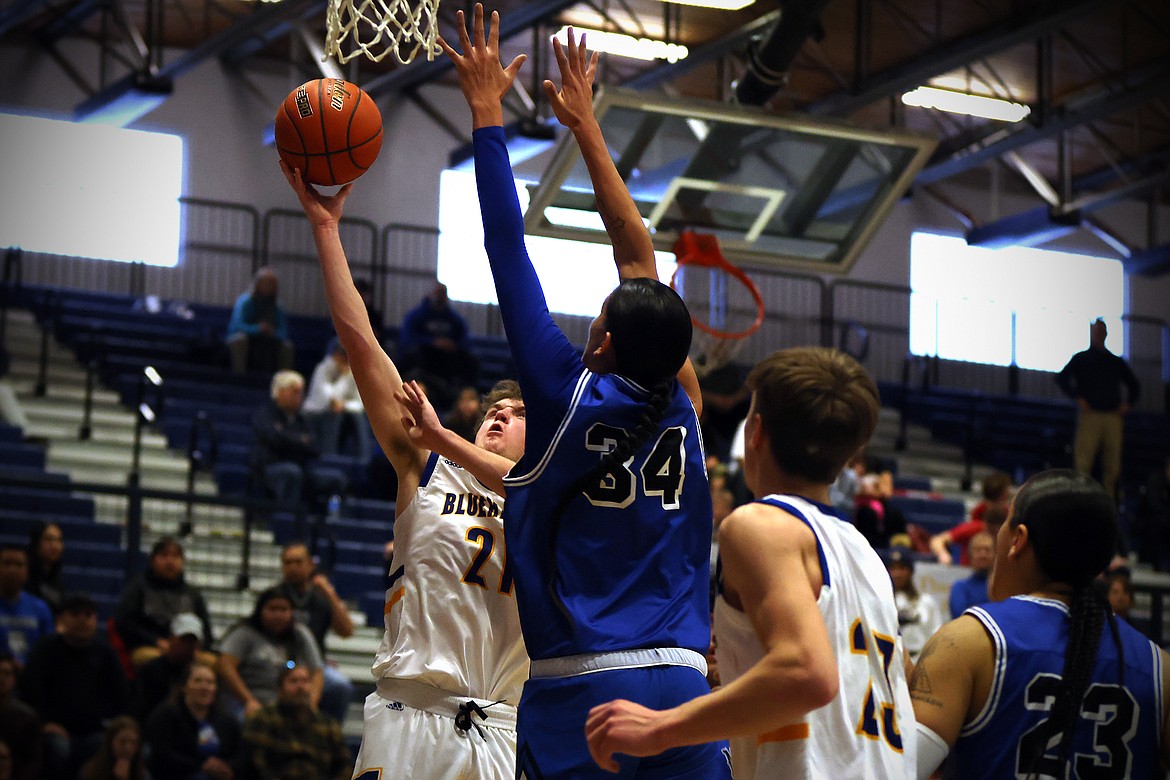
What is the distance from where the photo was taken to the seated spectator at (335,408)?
14.1 meters

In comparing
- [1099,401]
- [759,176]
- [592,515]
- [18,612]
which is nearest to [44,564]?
[18,612]

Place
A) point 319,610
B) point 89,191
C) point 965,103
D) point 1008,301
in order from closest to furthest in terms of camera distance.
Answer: point 319,610 → point 89,191 → point 965,103 → point 1008,301

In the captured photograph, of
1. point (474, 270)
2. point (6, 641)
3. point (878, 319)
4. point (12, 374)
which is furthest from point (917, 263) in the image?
point (6, 641)

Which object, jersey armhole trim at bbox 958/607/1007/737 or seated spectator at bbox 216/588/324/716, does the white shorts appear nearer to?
jersey armhole trim at bbox 958/607/1007/737

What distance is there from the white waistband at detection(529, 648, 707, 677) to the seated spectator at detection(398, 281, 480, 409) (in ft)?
37.2

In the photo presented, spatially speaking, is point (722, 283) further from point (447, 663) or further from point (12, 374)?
point (447, 663)

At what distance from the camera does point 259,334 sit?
15.8m

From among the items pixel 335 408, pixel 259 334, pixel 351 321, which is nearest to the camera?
pixel 351 321

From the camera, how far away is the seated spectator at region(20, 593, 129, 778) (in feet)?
29.2

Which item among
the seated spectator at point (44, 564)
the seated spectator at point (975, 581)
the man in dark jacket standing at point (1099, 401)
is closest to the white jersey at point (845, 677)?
the seated spectator at point (975, 581)

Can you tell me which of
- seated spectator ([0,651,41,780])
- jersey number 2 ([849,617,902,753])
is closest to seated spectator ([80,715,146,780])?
seated spectator ([0,651,41,780])

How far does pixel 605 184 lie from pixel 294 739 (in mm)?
5922

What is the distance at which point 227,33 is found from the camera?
17250mm

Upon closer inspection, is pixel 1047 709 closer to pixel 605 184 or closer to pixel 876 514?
pixel 605 184
